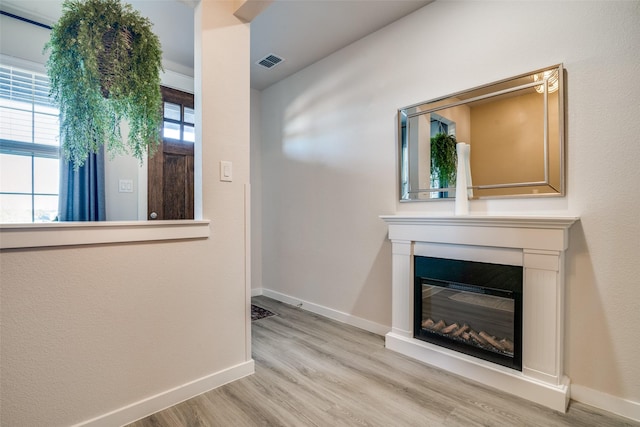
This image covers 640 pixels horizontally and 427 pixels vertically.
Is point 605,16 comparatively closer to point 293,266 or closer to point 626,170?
point 626,170

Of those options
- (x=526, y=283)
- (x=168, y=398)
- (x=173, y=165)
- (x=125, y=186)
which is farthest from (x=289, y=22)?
(x=168, y=398)

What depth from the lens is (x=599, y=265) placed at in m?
1.62

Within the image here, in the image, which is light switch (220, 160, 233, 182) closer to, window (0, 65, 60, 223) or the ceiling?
the ceiling

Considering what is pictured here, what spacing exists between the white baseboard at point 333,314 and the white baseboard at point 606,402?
1223 mm

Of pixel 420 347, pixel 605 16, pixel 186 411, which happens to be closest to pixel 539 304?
pixel 420 347

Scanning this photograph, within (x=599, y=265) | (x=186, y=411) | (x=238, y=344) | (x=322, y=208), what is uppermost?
(x=322, y=208)

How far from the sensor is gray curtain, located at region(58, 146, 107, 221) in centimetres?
239

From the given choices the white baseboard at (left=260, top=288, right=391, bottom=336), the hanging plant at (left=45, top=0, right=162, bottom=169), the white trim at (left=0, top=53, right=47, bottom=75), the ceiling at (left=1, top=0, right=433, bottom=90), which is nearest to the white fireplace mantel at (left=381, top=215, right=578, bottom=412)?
the white baseboard at (left=260, top=288, right=391, bottom=336)

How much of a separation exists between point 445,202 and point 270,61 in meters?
2.31

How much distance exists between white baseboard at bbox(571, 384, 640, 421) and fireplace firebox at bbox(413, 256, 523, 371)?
0.31m

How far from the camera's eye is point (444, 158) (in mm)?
2203

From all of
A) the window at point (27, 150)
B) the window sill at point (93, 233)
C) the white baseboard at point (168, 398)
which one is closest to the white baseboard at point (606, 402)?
the white baseboard at point (168, 398)

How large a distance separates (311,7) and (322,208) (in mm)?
1749

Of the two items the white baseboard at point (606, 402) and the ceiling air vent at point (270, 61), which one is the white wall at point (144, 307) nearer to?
the ceiling air vent at point (270, 61)
